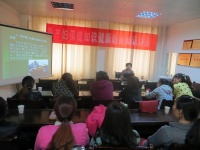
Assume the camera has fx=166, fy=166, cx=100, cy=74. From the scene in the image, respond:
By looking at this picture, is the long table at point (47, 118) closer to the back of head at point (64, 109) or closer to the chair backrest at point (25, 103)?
the chair backrest at point (25, 103)

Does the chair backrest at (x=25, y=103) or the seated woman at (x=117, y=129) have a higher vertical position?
the seated woman at (x=117, y=129)

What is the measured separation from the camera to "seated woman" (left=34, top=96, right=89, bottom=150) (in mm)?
1175

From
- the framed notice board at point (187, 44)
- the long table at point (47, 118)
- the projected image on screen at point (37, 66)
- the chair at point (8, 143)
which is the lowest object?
the long table at point (47, 118)

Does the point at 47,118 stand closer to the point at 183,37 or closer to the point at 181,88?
the point at 181,88

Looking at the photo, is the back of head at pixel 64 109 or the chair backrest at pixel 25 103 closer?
the back of head at pixel 64 109

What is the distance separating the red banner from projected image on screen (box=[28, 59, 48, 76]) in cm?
100

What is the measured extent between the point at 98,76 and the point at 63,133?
2.04m

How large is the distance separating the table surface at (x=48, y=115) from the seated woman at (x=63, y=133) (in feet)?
2.05

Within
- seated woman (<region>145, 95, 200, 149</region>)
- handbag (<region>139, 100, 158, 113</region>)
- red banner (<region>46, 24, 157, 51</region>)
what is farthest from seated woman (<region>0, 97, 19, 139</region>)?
red banner (<region>46, 24, 157, 51</region>)

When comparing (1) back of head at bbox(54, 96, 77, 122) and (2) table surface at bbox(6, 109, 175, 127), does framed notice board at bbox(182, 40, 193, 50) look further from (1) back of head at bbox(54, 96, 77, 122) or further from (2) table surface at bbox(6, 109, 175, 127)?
(1) back of head at bbox(54, 96, 77, 122)

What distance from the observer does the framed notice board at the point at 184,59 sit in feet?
17.1

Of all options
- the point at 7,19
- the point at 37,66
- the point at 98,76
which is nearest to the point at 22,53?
the point at 37,66

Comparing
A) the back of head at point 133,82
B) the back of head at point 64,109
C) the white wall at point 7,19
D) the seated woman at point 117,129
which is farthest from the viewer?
the white wall at point 7,19

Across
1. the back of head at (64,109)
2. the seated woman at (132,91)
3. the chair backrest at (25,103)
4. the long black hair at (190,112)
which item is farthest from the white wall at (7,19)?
the long black hair at (190,112)
